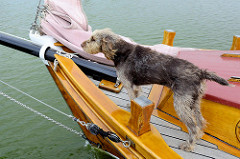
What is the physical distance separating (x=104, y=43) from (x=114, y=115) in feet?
3.93

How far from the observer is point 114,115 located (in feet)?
10.2

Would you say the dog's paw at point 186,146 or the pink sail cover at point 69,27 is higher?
the pink sail cover at point 69,27

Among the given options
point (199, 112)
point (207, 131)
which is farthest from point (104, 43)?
point (207, 131)

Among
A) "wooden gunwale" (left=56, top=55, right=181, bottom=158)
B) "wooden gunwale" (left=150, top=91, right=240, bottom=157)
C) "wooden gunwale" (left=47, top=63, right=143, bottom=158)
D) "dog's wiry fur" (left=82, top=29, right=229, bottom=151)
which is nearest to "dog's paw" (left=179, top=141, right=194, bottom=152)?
"dog's wiry fur" (left=82, top=29, right=229, bottom=151)

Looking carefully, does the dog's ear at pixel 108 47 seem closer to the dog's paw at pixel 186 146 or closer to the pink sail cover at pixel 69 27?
the pink sail cover at pixel 69 27

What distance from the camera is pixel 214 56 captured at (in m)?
3.94

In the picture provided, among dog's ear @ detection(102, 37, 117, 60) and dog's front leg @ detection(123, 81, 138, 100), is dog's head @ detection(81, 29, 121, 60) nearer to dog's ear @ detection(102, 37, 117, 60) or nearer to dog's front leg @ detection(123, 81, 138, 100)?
dog's ear @ detection(102, 37, 117, 60)

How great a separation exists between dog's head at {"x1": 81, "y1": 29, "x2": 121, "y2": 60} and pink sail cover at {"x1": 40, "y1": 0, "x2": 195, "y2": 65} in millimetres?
1018

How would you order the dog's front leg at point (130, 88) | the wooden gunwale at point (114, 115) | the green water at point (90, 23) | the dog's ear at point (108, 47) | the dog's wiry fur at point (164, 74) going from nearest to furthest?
the wooden gunwale at point (114, 115) < the dog's wiry fur at point (164, 74) < the dog's ear at point (108, 47) < the dog's front leg at point (130, 88) < the green water at point (90, 23)

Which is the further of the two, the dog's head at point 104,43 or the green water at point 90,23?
the green water at point 90,23

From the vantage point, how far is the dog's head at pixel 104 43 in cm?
322

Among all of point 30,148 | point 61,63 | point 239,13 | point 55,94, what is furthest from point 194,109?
point 239,13

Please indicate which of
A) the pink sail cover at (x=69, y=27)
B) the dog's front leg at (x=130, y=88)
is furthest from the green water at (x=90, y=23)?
the dog's front leg at (x=130, y=88)

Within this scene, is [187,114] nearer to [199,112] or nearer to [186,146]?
[199,112]
